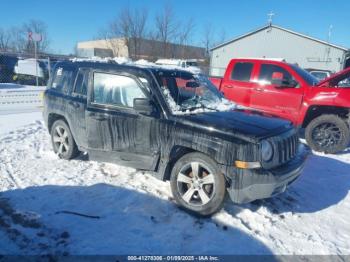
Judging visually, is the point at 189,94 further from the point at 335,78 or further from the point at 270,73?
the point at 335,78

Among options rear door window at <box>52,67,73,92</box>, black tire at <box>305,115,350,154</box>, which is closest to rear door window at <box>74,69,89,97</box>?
rear door window at <box>52,67,73,92</box>

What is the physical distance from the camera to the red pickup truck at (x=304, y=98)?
6699 mm

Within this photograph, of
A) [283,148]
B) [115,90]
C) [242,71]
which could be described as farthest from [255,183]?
[242,71]

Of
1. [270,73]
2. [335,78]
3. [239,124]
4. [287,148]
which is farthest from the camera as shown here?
[270,73]

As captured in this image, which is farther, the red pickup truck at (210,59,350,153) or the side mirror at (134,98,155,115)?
the red pickup truck at (210,59,350,153)

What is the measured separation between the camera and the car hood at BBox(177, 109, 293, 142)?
11.5 feet

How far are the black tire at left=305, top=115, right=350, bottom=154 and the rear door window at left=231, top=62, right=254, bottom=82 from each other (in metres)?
1.99

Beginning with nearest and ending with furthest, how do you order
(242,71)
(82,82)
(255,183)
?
1. (255,183)
2. (82,82)
3. (242,71)

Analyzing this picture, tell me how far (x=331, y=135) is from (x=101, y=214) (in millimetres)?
5505

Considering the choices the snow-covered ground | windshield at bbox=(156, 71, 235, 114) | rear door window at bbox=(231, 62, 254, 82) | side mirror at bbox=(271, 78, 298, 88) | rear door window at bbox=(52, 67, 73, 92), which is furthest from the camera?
rear door window at bbox=(231, 62, 254, 82)

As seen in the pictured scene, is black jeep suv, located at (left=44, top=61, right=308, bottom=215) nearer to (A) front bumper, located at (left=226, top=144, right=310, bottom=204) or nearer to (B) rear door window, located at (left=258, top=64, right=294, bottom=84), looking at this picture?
(A) front bumper, located at (left=226, top=144, right=310, bottom=204)

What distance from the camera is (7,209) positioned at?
12.4 ft

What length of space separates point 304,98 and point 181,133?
4.34 m

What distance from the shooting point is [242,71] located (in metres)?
8.00
